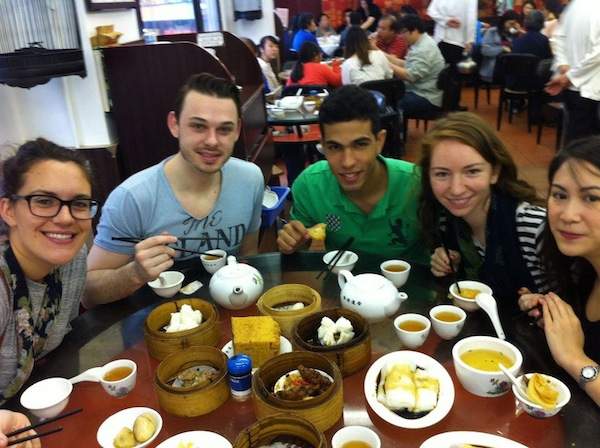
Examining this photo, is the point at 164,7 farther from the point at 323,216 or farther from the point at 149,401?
the point at 149,401

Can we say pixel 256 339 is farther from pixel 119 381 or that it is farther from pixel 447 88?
pixel 447 88

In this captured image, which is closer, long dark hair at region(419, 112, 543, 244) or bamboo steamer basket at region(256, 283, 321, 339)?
bamboo steamer basket at region(256, 283, 321, 339)

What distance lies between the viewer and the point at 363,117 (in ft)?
6.93

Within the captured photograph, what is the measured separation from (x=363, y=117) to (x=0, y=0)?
1.96 m

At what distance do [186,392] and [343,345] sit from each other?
41 cm

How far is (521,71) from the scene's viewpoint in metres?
6.75

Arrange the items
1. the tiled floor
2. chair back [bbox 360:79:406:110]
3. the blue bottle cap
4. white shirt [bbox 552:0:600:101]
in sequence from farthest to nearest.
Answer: chair back [bbox 360:79:406:110], the tiled floor, white shirt [bbox 552:0:600:101], the blue bottle cap

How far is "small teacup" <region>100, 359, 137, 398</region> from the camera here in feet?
4.23

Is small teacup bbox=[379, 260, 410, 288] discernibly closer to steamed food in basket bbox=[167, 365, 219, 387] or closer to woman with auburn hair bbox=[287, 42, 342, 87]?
steamed food in basket bbox=[167, 365, 219, 387]

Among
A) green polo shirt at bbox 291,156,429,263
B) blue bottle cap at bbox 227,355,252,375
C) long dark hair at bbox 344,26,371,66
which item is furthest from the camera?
long dark hair at bbox 344,26,371,66

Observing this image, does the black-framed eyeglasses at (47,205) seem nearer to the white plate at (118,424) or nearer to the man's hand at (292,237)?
the white plate at (118,424)

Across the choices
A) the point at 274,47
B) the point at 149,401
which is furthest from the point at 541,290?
the point at 274,47

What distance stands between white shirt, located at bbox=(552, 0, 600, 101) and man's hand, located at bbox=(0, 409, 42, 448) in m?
4.81

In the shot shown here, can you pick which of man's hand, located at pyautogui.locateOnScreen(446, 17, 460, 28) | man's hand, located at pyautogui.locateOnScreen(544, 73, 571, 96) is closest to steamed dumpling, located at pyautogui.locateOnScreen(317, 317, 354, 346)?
man's hand, located at pyautogui.locateOnScreen(544, 73, 571, 96)
